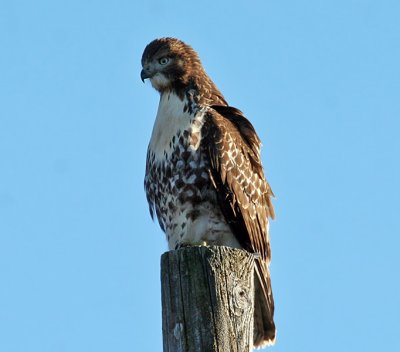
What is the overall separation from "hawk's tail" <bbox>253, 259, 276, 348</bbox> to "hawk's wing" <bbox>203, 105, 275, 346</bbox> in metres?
0.03

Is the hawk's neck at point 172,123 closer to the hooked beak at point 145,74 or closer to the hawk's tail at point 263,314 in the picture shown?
the hooked beak at point 145,74

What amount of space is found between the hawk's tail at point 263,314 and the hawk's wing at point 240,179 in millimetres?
26

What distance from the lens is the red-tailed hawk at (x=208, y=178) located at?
6980 millimetres

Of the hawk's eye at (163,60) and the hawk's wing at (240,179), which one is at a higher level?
Result: the hawk's eye at (163,60)

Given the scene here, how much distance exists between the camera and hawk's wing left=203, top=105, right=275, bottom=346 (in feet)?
23.1

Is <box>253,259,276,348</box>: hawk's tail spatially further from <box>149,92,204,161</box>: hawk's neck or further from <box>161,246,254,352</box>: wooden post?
<box>161,246,254,352</box>: wooden post

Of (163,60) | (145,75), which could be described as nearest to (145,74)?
(145,75)

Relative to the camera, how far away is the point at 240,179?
725cm

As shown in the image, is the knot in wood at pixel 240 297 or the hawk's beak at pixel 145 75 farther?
the hawk's beak at pixel 145 75

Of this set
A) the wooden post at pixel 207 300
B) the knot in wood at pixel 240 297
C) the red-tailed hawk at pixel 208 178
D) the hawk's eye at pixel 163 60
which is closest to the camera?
the wooden post at pixel 207 300

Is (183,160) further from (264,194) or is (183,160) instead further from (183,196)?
(264,194)

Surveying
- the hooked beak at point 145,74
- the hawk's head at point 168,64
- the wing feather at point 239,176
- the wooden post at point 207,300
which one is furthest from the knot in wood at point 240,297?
the hooked beak at point 145,74

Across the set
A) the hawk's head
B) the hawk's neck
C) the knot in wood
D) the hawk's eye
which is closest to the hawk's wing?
the hawk's neck

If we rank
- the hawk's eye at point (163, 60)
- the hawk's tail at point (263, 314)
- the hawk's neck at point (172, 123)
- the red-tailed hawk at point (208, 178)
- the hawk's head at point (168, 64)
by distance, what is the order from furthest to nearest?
1. the hawk's eye at point (163, 60)
2. the hawk's head at point (168, 64)
3. the hawk's neck at point (172, 123)
4. the red-tailed hawk at point (208, 178)
5. the hawk's tail at point (263, 314)
